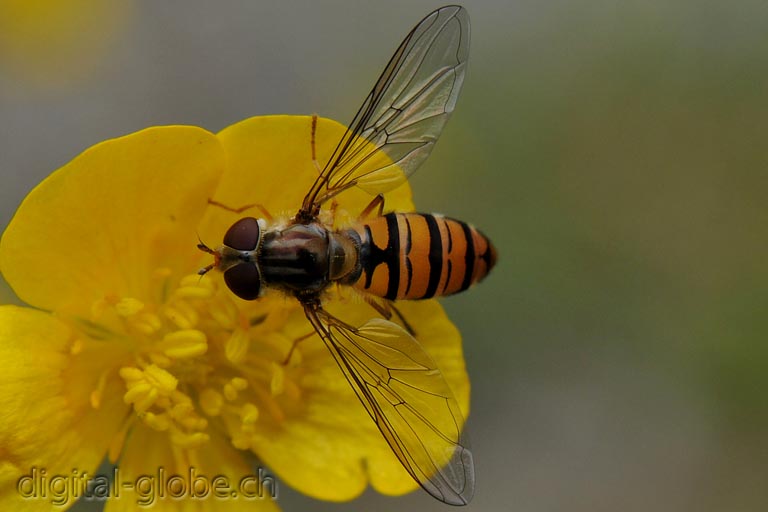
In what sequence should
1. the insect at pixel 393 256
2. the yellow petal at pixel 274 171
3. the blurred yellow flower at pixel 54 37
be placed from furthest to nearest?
the blurred yellow flower at pixel 54 37, the yellow petal at pixel 274 171, the insect at pixel 393 256

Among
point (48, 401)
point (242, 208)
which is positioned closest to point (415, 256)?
point (242, 208)

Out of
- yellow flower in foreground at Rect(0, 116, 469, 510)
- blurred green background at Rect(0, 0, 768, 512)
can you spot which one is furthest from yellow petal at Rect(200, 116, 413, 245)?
blurred green background at Rect(0, 0, 768, 512)

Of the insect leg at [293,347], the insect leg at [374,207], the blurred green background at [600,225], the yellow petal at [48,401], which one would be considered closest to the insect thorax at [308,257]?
the insect leg at [374,207]

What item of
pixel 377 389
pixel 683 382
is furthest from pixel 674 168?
pixel 377 389

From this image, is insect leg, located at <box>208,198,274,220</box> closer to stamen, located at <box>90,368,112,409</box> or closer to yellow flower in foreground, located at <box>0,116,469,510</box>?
yellow flower in foreground, located at <box>0,116,469,510</box>

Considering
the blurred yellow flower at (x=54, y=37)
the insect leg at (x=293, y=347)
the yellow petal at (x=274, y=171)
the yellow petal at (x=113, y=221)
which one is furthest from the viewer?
the blurred yellow flower at (x=54, y=37)

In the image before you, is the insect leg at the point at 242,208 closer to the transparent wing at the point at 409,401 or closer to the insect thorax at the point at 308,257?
the insect thorax at the point at 308,257
